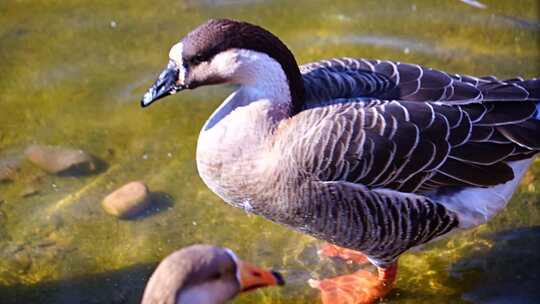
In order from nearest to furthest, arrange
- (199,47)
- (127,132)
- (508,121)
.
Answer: (199,47)
(508,121)
(127,132)

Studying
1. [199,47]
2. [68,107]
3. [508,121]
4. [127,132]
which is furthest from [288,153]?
[68,107]

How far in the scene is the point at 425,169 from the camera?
4465 mm

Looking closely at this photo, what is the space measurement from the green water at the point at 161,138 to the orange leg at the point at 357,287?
92 millimetres

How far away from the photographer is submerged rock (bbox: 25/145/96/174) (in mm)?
5820

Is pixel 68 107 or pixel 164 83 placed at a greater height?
pixel 164 83

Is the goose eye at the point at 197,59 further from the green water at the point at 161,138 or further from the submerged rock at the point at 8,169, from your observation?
the submerged rock at the point at 8,169

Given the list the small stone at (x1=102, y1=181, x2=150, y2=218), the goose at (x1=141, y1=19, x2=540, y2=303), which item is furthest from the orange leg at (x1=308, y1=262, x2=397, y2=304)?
the small stone at (x1=102, y1=181, x2=150, y2=218)

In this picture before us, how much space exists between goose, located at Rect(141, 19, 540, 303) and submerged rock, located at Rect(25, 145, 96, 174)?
1.42 m

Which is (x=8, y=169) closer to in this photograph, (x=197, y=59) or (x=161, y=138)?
(x=161, y=138)

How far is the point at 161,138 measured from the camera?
6090mm

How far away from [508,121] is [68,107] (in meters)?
3.34

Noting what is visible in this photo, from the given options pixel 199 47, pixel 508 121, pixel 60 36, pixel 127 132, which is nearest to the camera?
pixel 199 47

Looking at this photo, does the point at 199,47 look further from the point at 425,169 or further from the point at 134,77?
the point at 134,77

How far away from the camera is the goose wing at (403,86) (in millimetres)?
4609
